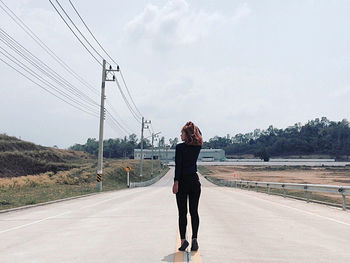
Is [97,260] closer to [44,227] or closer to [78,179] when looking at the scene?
[44,227]

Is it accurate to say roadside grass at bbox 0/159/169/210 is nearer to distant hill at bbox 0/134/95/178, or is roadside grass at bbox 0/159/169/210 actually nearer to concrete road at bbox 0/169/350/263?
concrete road at bbox 0/169/350/263

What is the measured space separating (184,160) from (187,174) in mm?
231

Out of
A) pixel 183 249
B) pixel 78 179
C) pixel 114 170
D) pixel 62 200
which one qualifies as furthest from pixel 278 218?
pixel 114 170

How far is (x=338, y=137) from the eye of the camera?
190750 millimetres

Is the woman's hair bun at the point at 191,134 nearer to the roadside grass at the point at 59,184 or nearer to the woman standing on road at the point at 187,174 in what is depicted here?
the woman standing on road at the point at 187,174

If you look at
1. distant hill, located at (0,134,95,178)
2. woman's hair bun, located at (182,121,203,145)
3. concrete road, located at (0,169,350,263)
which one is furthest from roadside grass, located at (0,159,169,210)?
woman's hair bun, located at (182,121,203,145)

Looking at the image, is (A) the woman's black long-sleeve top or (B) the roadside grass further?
(B) the roadside grass

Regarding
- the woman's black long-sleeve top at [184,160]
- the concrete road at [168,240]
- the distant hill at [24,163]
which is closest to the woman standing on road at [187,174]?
the woman's black long-sleeve top at [184,160]

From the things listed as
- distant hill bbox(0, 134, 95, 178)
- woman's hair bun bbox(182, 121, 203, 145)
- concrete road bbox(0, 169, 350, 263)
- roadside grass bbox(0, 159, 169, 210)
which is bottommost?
concrete road bbox(0, 169, 350, 263)

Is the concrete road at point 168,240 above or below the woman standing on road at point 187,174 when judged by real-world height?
below

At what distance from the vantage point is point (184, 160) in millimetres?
6387

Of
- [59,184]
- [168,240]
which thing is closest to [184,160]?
[168,240]

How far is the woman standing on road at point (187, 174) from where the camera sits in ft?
20.7

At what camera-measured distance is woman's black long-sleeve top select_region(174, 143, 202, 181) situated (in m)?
6.36
